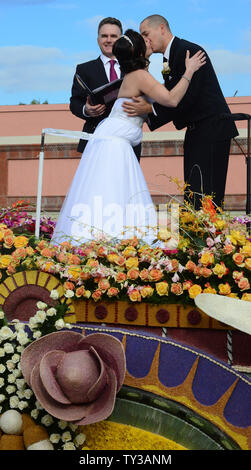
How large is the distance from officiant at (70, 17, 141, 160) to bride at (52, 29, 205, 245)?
0.52 meters

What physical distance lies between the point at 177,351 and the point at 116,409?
0.69 ft

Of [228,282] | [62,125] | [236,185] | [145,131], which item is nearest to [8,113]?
[62,125]

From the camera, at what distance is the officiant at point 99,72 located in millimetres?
5155

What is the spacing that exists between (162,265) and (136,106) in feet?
7.52

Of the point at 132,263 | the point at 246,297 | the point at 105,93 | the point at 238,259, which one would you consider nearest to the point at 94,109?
the point at 105,93

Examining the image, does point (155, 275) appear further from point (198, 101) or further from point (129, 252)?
point (198, 101)

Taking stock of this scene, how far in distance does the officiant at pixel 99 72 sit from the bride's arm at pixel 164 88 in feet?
2.23

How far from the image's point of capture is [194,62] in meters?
4.23

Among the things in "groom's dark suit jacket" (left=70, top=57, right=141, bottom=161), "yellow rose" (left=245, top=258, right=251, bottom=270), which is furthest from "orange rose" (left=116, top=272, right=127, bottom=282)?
"groom's dark suit jacket" (left=70, top=57, right=141, bottom=161)

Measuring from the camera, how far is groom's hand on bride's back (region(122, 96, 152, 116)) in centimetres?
425

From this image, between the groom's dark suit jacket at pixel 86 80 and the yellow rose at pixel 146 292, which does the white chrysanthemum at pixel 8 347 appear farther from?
the groom's dark suit jacket at pixel 86 80

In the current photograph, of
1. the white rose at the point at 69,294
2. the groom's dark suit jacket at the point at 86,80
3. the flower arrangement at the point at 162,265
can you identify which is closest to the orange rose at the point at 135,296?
the flower arrangement at the point at 162,265

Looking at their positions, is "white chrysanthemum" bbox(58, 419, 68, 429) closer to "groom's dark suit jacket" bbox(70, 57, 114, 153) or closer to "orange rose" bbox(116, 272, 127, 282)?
"orange rose" bbox(116, 272, 127, 282)

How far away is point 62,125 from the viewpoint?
1146 centimetres
